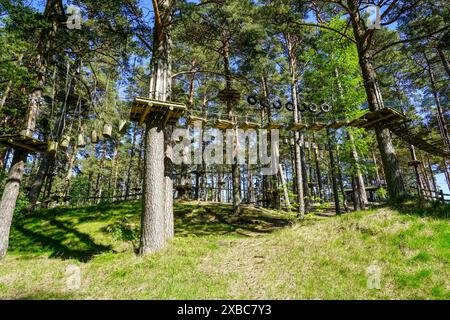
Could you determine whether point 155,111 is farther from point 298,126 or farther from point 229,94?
point 229,94

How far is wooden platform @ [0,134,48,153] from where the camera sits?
7.73m

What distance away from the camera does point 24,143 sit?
826 centimetres

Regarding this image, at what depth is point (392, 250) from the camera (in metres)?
5.62

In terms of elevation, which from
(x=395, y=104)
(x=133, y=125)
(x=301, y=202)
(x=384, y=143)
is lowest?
(x=301, y=202)

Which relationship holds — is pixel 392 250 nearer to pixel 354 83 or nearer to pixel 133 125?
pixel 354 83

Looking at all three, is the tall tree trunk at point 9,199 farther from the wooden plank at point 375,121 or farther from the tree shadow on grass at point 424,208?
the wooden plank at point 375,121

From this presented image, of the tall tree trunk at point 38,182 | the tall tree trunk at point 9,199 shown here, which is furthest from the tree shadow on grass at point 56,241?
the tall tree trunk at point 38,182

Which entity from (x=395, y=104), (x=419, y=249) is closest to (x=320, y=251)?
(x=419, y=249)

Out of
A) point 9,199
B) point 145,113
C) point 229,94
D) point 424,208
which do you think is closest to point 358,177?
point 424,208

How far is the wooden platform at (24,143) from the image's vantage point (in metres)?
7.73

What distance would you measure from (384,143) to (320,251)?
5.18 metres

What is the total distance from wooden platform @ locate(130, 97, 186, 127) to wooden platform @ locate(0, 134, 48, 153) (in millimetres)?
3471

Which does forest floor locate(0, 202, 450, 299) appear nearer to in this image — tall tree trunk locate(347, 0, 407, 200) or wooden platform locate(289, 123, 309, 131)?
tall tree trunk locate(347, 0, 407, 200)
